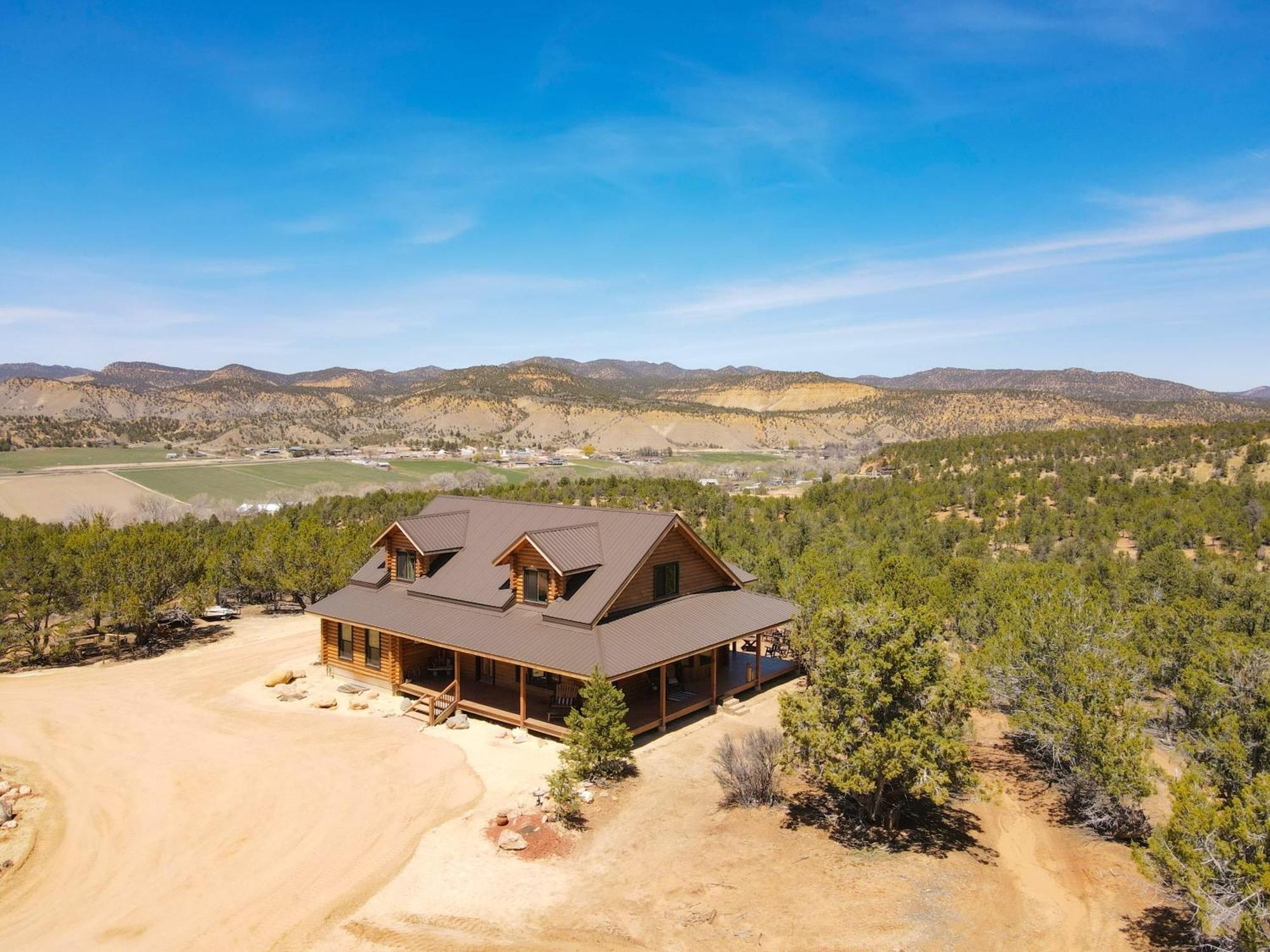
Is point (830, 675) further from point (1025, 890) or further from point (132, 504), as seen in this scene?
point (132, 504)

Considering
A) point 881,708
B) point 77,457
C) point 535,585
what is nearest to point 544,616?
point 535,585

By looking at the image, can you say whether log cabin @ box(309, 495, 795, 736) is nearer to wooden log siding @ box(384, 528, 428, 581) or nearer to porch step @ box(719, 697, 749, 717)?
wooden log siding @ box(384, 528, 428, 581)

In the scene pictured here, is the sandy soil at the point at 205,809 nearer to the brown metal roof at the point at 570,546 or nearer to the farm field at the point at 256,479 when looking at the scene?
the brown metal roof at the point at 570,546

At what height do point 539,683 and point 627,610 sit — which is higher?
point 627,610

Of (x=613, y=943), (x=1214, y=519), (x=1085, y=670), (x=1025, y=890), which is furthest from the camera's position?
(x=1214, y=519)

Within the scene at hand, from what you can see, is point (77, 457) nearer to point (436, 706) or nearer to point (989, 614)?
point (436, 706)

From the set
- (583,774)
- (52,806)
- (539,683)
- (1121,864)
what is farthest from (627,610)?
(52,806)
